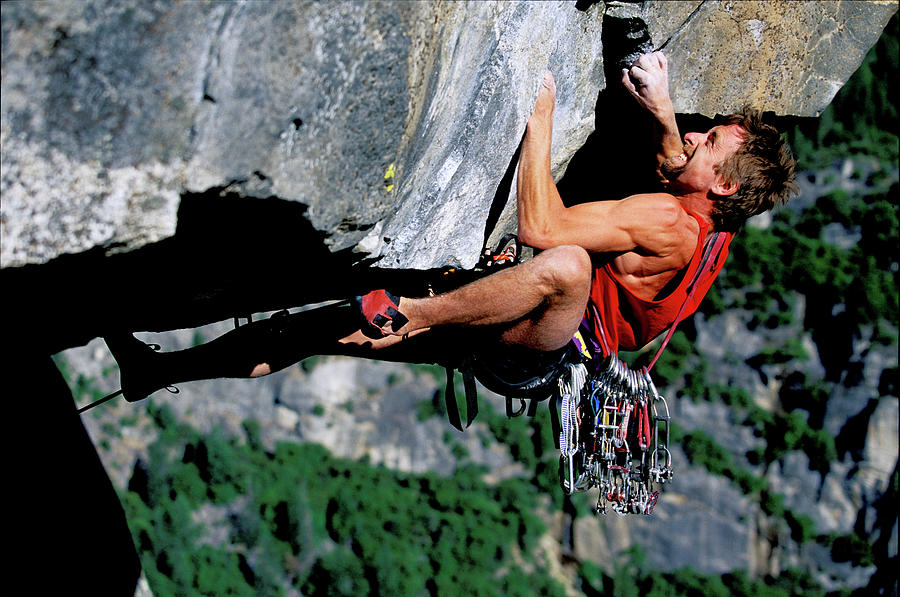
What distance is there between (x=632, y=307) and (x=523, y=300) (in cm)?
67

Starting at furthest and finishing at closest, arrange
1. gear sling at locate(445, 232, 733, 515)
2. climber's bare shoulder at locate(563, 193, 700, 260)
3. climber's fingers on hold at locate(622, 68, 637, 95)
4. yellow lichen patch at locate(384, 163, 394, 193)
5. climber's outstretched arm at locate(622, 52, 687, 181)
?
gear sling at locate(445, 232, 733, 515) → climber's fingers on hold at locate(622, 68, 637, 95) → climber's outstretched arm at locate(622, 52, 687, 181) → climber's bare shoulder at locate(563, 193, 700, 260) → yellow lichen patch at locate(384, 163, 394, 193)

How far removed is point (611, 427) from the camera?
3797mm

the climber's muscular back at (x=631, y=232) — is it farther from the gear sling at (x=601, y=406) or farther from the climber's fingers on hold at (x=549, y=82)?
the climber's fingers on hold at (x=549, y=82)

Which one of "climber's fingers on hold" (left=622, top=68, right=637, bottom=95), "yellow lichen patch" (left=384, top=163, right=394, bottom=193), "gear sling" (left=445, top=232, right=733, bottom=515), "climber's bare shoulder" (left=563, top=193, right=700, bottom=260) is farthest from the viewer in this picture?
"gear sling" (left=445, top=232, right=733, bottom=515)

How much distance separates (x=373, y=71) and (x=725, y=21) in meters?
2.09

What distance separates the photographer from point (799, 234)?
12898 millimetres

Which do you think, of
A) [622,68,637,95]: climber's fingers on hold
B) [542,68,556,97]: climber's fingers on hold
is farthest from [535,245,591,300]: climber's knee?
[622,68,637,95]: climber's fingers on hold

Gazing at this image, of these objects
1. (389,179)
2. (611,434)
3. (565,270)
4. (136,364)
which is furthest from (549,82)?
(136,364)

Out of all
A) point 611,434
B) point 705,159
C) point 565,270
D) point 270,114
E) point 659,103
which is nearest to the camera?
point 270,114

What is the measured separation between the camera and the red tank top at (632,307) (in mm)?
3537

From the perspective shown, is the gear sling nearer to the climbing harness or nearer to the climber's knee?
the climbing harness

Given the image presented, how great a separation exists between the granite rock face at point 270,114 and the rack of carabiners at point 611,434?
83 centimetres

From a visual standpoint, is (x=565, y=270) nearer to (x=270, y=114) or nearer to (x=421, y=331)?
(x=421, y=331)

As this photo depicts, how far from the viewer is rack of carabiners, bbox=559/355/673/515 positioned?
3.80 meters
